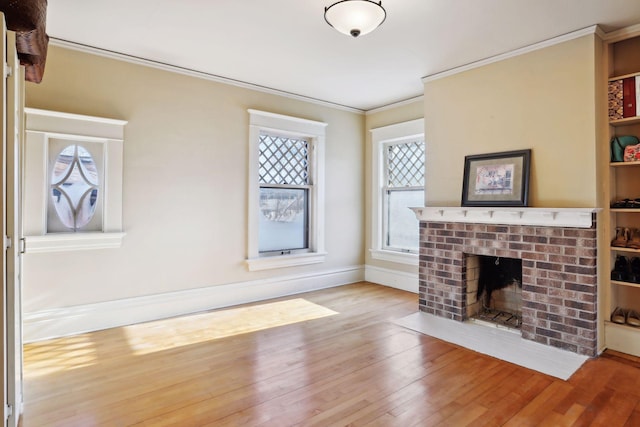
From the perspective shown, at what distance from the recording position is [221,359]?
2770 millimetres

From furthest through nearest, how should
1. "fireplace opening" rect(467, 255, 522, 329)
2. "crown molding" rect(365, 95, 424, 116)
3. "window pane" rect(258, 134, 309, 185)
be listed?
"crown molding" rect(365, 95, 424, 116)
"window pane" rect(258, 134, 309, 185)
"fireplace opening" rect(467, 255, 522, 329)

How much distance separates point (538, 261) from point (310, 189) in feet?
9.28

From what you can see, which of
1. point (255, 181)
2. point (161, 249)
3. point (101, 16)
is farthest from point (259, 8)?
point (161, 249)

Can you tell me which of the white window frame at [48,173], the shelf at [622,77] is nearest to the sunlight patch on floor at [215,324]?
the white window frame at [48,173]

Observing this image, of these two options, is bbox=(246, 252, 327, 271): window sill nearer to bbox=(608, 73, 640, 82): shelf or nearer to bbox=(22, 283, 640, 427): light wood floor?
bbox=(22, 283, 640, 427): light wood floor

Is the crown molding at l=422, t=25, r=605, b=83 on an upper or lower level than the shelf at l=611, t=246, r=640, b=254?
upper

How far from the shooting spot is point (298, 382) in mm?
2410

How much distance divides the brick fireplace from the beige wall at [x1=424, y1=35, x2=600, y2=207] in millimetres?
207

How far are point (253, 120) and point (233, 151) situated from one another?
1.48 ft

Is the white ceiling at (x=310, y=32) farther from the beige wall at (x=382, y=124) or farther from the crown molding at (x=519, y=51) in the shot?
the beige wall at (x=382, y=124)

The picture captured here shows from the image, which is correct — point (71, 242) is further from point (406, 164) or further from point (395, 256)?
point (406, 164)

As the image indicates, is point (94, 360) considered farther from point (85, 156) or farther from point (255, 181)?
point (255, 181)

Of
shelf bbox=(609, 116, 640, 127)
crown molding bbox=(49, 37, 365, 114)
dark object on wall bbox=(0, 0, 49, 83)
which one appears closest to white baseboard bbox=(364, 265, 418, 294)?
crown molding bbox=(49, 37, 365, 114)

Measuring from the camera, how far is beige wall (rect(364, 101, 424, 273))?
4.78 meters
